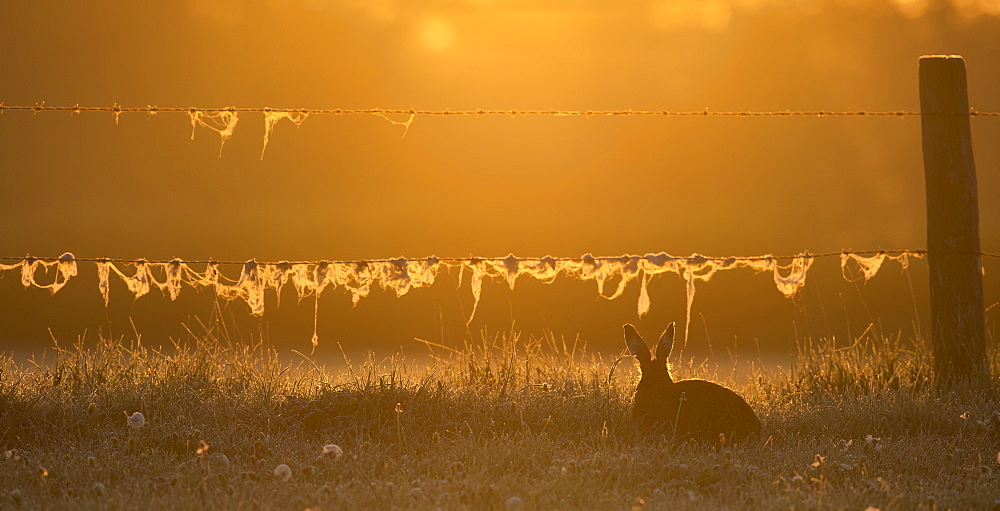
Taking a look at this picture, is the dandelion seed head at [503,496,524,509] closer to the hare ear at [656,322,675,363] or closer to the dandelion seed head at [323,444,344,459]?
the dandelion seed head at [323,444,344,459]

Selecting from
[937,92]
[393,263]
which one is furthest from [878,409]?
[393,263]

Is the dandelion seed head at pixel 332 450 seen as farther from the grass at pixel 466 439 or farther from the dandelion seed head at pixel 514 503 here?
the dandelion seed head at pixel 514 503

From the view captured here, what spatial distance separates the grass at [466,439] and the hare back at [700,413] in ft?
0.49

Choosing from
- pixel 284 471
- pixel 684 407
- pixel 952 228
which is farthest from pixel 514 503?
pixel 952 228

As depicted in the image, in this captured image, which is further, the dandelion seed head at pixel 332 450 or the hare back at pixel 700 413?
the hare back at pixel 700 413

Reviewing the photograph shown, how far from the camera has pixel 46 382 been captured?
26.8 feet

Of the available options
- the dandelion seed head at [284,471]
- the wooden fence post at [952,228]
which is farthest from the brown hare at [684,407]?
the dandelion seed head at [284,471]

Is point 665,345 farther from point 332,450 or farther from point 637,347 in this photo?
point 332,450

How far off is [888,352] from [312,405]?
205 inches

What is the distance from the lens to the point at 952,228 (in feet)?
28.3

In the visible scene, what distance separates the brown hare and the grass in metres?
0.15

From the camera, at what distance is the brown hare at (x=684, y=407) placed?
7082 mm

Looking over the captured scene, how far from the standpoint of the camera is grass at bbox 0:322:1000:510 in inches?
224

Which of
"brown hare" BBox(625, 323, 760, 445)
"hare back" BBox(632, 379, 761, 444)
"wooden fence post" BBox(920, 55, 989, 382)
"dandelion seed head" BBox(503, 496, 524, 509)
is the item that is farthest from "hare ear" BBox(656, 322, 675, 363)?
"wooden fence post" BBox(920, 55, 989, 382)
